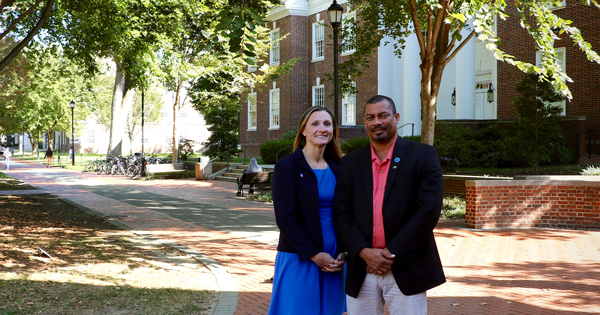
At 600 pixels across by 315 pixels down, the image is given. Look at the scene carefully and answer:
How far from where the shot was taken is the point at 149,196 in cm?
1695

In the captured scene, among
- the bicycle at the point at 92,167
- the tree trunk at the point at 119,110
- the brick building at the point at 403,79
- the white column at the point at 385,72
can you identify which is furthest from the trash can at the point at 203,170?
the bicycle at the point at 92,167

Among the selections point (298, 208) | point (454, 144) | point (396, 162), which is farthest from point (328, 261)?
point (454, 144)

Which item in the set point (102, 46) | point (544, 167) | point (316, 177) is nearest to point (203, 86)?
point (102, 46)

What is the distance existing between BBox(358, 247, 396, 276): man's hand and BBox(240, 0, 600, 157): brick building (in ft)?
35.5

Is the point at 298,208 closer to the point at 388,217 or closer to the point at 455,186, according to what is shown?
the point at 388,217

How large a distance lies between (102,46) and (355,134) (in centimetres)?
→ 1327

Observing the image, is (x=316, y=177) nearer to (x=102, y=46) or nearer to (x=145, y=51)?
(x=145, y=51)

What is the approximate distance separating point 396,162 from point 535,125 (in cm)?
1437

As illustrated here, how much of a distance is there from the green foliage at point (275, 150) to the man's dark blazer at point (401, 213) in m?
21.0

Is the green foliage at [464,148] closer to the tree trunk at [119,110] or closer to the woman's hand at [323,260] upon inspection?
the woman's hand at [323,260]

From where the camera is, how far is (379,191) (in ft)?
9.89

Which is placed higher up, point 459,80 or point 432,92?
point 459,80

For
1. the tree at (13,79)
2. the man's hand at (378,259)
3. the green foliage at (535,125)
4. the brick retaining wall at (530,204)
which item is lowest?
the brick retaining wall at (530,204)

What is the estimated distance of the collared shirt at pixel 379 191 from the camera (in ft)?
9.72
